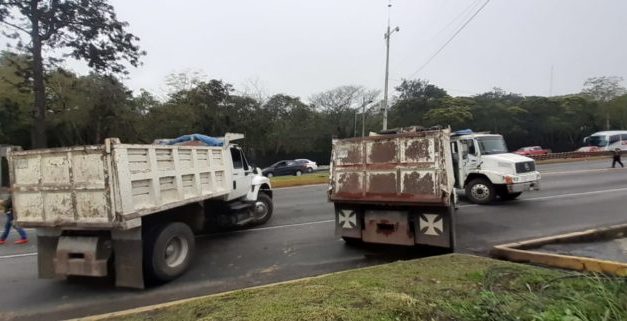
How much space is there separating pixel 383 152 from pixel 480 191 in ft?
23.5

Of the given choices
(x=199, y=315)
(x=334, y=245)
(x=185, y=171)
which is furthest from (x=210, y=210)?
(x=199, y=315)

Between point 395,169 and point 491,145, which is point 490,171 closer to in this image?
point 491,145

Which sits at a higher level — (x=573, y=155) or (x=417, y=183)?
(x=417, y=183)

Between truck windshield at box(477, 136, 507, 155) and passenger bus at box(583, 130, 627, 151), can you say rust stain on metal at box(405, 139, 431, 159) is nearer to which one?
truck windshield at box(477, 136, 507, 155)

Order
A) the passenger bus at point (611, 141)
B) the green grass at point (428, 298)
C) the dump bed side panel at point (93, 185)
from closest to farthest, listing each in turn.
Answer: the green grass at point (428, 298) → the dump bed side panel at point (93, 185) → the passenger bus at point (611, 141)

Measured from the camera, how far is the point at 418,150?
7.55 m

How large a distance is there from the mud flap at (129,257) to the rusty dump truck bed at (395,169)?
3.58 meters

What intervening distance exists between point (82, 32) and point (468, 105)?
43554 millimetres

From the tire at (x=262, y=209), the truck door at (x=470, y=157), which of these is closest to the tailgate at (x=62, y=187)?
the tire at (x=262, y=209)

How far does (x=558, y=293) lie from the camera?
415 cm

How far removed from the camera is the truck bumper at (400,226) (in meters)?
7.37

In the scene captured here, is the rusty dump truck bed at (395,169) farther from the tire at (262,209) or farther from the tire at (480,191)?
the tire at (480,191)

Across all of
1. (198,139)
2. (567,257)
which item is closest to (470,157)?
(567,257)

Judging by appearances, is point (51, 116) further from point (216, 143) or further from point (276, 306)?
point (276, 306)
